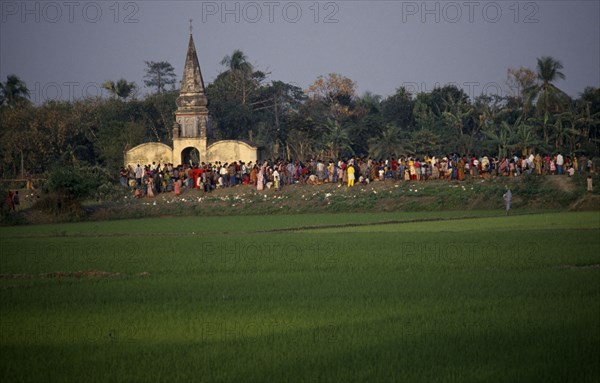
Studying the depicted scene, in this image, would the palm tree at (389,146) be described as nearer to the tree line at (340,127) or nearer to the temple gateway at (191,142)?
the tree line at (340,127)

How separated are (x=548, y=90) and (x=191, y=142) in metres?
24.0

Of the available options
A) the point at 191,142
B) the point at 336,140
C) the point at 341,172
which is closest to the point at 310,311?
the point at 341,172

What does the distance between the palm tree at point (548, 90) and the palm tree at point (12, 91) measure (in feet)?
134

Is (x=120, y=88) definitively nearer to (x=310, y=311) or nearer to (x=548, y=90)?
(x=548, y=90)

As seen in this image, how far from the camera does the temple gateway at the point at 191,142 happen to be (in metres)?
53.8

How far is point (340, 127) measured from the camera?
62.3 metres

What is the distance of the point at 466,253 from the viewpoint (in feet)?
70.8

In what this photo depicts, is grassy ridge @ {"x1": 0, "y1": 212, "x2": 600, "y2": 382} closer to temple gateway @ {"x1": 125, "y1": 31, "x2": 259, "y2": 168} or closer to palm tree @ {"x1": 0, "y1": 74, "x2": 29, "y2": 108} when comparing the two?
temple gateway @ {"x1": 125, "y1": 31, "x2": 259, "y2": 168}

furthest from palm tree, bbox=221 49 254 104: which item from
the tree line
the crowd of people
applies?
the crowd of people

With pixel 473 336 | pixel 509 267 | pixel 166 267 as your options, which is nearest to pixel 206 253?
pixel 166 267

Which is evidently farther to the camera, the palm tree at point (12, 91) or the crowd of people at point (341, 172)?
the palm tree at point (12, 91)

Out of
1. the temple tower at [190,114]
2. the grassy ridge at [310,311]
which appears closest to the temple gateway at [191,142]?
the temple tower at [190,114]

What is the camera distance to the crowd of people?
142ft

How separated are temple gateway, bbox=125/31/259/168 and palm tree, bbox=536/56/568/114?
2043 centimetres
